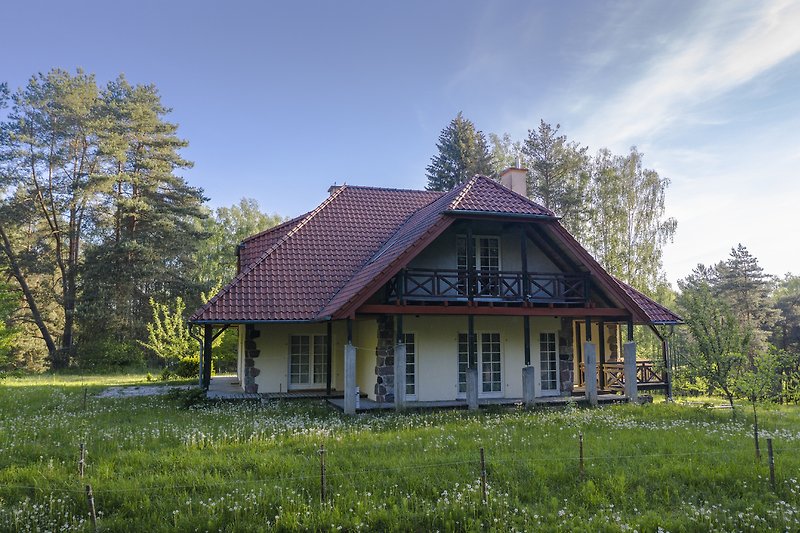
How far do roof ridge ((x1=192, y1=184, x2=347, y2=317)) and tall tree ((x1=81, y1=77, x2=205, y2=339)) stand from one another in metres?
16.7

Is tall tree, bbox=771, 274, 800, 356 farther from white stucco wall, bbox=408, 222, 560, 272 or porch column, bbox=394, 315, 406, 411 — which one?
porch column, bbox=394, 315, 406, 411

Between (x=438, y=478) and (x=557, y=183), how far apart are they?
101 feet

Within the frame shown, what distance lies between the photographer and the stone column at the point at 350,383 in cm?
1269

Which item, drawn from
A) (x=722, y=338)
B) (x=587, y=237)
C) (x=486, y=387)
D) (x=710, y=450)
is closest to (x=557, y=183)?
(x=587, y=237)

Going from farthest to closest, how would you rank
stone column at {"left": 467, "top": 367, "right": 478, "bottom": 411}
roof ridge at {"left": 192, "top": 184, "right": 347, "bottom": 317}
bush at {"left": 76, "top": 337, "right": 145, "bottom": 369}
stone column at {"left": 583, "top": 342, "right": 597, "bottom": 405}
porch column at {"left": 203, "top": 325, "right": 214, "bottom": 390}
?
bush at {"left": 76, "top": 337, "right": 145, "bottom": 369} → porch column at {"left": 203, "top": 325, "right": 214, "bottom": 390} → stone column at {"left": 583, "top": 342, "right": 597, "bottom": 405} → roof ridge at {"left": 192, "top": 184, "right": 347, "bottom": 317} → stone column at {"left": 467, "top": 367, "right": 478, "bottom": 411}

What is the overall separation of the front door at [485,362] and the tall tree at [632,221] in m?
19.4

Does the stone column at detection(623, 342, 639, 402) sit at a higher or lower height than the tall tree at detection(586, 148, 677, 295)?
lower

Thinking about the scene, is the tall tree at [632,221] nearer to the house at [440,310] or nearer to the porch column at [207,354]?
the house at [440,310]

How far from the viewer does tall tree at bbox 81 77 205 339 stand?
3112 centimetres

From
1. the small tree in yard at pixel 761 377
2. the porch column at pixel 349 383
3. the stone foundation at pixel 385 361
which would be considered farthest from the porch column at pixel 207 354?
the small tree in yard at pixel 761 377

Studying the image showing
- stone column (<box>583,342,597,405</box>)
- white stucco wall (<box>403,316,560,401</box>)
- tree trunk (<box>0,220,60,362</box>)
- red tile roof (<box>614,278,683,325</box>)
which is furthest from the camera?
tree trunk (<box>0,220,60,362</box>)

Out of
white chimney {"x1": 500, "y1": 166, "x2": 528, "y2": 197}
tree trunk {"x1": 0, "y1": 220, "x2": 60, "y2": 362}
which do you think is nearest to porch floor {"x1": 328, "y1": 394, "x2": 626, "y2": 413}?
white chimney {"x1": 500, "y1": 166, "x2": 528, "y2": 197}

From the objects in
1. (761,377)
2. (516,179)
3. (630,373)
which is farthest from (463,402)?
(516,179)

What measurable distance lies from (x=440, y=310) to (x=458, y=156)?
87.7ft
